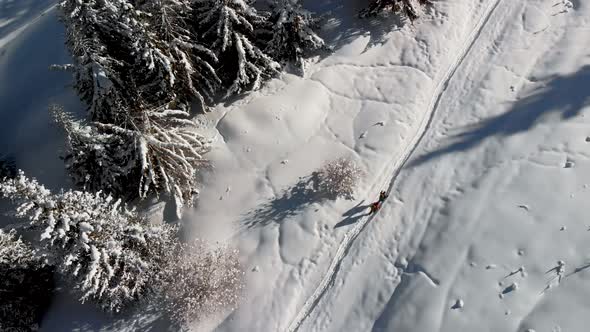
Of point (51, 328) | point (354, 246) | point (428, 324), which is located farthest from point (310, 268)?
point (51, 328)

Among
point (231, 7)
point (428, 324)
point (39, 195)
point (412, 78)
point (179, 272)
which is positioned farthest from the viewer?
point (412, 78)

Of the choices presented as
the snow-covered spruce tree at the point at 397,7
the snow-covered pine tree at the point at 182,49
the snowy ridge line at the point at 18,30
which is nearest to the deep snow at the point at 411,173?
the snow-covered spruce tree at the point at 397,7

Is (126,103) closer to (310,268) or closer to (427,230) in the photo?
(310,268)

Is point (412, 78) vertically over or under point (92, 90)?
under

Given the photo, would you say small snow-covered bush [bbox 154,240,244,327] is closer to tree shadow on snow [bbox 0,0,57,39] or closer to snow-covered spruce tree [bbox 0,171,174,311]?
snow-covered spruce tree [bbox 0,171,174,311]

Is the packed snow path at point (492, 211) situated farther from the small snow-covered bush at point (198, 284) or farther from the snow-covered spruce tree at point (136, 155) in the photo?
the snow-covered spruce tree at point (136, 155)

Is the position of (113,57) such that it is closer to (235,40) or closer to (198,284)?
(235,40)

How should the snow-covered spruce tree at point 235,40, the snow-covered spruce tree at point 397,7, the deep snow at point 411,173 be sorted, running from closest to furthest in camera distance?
1. the deep snow at point 411,173
2. the snow-covered spruce tree at point 235,40
3. the snow-covered spruce tree at point 397,7
